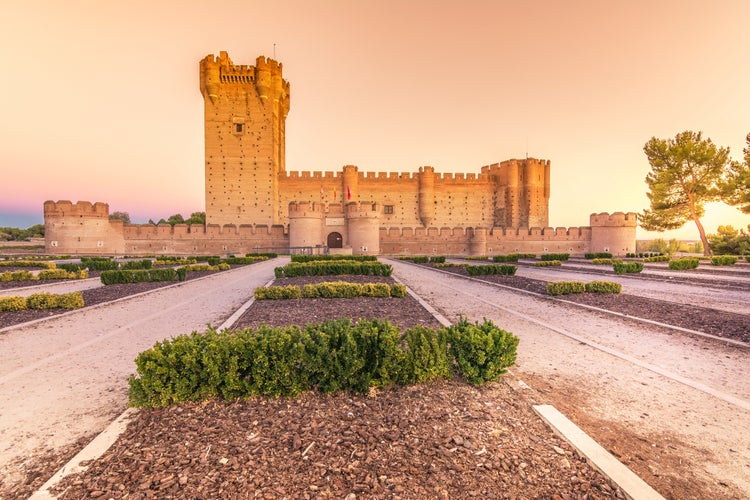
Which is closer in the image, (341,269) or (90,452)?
(90,452)

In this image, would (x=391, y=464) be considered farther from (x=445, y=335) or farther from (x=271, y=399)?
(x=445, y=335)

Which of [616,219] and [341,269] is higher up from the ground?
[616,219]

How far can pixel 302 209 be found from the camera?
29438mm

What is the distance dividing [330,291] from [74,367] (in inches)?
184

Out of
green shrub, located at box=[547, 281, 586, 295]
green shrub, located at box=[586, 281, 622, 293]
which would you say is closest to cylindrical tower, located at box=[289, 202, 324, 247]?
green shrub, located at box=[547, 281, 586, 295]

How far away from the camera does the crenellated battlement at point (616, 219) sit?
31156 mm

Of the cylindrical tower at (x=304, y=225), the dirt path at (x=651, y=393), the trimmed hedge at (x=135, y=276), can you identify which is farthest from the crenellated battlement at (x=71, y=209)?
the dirt path at (x=651, y=393)

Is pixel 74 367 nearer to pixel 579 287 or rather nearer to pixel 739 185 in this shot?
pixel 579 287

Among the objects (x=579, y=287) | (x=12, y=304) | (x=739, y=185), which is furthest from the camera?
(x=739, y=185)

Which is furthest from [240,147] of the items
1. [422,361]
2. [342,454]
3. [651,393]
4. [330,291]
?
[651,393]

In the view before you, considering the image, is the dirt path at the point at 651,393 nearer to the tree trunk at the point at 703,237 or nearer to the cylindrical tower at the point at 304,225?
the cylindrical tower at the point at 304,225

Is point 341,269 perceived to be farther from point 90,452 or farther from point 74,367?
point 90,452

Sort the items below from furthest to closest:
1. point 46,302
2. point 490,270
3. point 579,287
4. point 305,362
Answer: point 490,270 → point 579,287 → point 46,302 → point 305,362

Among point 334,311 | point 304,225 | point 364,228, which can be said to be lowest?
point 334,311
